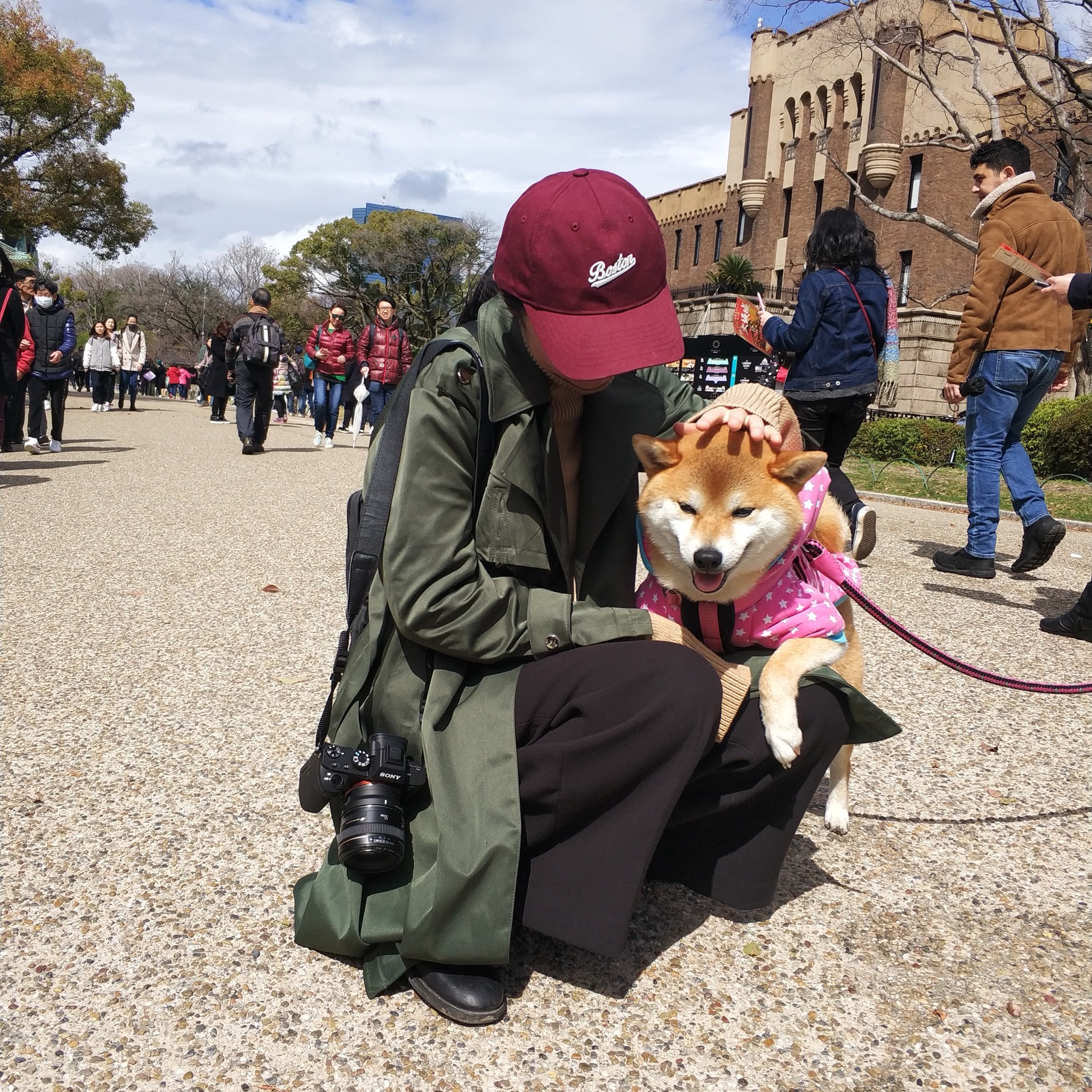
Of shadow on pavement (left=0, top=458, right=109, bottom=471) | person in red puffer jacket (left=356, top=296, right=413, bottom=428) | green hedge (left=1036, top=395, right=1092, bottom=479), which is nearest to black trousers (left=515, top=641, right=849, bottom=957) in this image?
shadow on pavement (left=0, top=458, right=109, bottom=471)

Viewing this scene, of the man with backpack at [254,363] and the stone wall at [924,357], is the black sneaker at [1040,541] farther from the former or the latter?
the stone wall at [924,357]

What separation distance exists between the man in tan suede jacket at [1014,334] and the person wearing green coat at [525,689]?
4310 mm

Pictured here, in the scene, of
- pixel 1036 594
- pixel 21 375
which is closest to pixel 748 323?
pixel 1036 594

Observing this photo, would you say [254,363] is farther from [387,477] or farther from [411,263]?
[411,263]

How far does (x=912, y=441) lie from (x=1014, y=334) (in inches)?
434

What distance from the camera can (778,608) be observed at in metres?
2.32

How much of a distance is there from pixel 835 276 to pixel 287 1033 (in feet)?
16.6

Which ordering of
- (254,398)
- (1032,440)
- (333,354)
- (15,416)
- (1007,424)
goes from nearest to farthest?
(1007,424)
(15,416)
(254,398)
(333,354)
(1032,440)

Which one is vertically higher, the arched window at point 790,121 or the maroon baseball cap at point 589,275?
the arched window at point 790,121

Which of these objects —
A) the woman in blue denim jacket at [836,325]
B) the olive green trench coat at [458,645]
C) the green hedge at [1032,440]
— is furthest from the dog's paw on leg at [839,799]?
the green hedge at [1032,440]

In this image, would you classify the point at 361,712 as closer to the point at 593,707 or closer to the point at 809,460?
the point at 593,707

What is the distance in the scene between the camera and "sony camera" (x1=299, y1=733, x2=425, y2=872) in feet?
5.95

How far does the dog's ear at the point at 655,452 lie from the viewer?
2170mm

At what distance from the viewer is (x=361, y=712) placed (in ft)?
6.44
